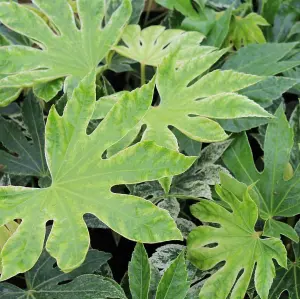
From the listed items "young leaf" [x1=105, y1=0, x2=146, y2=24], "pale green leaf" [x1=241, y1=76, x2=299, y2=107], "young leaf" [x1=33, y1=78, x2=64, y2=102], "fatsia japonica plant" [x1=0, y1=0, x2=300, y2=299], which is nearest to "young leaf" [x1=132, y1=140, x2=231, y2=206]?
"fatsia japonica plant" [x1=0, y1=0, x2=300, y2=299]

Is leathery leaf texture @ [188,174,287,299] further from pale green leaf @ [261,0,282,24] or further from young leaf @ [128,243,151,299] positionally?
pale green leaf @ [261,0,282,24]

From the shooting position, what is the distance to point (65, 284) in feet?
2.54

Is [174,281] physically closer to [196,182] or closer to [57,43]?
[196,182]

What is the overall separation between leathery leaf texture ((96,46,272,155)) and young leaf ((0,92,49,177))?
0.79 ft

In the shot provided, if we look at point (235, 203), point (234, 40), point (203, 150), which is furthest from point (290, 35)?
point (235, 203)

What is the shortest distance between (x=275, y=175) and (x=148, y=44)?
344mm

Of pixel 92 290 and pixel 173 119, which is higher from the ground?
pixel 173 119

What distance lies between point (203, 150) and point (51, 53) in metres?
0.31

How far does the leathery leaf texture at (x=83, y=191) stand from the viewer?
62 centimetres

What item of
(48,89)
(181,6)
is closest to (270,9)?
(181,6)

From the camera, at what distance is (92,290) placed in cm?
74

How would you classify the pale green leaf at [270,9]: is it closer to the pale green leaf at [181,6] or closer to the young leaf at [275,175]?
the pale green leaf at [181,6]

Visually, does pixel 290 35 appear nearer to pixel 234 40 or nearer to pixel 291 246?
pixel 234 40

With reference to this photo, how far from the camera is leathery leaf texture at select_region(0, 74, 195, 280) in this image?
24.2 inches
